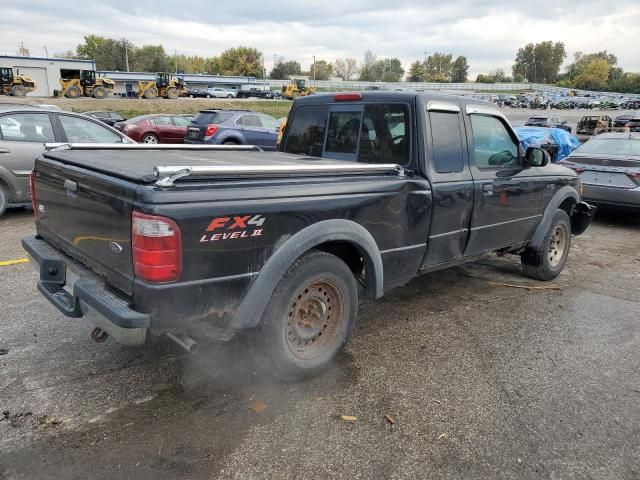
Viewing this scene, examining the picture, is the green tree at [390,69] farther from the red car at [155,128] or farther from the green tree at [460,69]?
the red car at [155,128]

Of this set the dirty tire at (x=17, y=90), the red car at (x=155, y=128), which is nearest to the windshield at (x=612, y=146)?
the red car at (x=155, y=128)

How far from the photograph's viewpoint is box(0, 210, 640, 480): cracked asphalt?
8.68ft

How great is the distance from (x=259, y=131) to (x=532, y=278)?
37.7 ft

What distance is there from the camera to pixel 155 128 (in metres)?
→ 18.1

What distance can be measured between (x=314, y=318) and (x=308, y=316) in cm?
6

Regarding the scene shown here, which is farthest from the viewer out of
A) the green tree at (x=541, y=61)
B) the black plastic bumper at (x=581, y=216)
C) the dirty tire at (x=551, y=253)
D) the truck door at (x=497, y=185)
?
the green tree at (x=541, y=61)

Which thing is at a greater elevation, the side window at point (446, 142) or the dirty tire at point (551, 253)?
the side window at point (446, 142)

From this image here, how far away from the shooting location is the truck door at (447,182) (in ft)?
13.2

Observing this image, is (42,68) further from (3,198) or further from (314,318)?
(314,318)

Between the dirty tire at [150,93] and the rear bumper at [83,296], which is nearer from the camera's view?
the rear bumper at [83,296]

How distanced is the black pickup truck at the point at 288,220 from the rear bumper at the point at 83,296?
0.01 m

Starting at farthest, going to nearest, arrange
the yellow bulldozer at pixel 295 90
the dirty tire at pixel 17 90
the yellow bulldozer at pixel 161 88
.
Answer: the yellow bulldozer at pixel 295 90 → the yellow bulldozer at pixel 161 88 → the dirty tire at pixel 17 90

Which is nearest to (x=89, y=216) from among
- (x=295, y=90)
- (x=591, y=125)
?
(x=591, y=125)

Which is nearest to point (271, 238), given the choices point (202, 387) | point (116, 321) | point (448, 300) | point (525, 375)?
point (116, 321)
